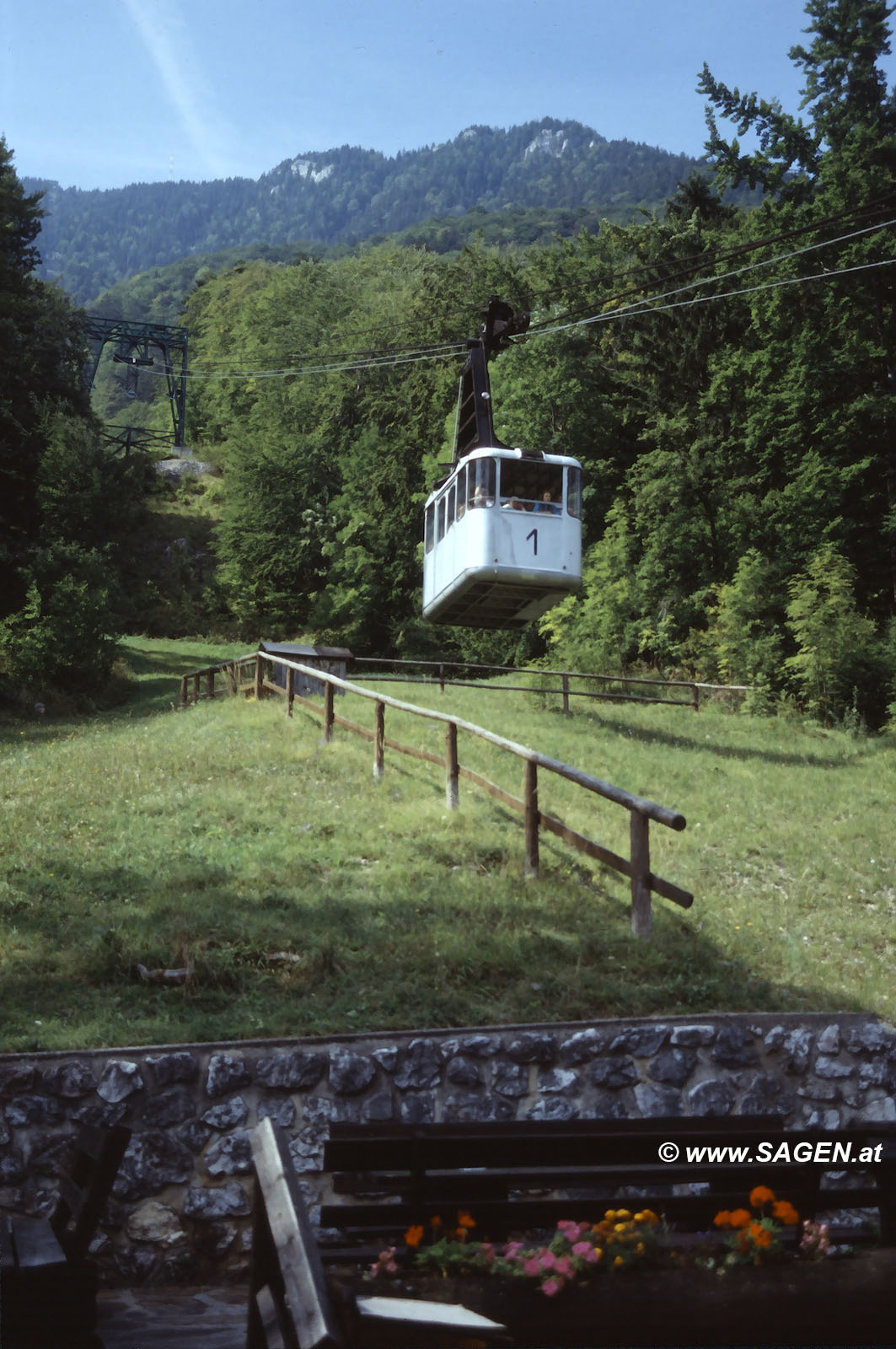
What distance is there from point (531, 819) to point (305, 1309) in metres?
8.47

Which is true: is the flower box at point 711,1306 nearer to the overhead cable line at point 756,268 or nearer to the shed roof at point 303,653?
the overhead cable line at point 756,268

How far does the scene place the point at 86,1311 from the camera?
16.1 feet

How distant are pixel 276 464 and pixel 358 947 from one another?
46.1 m

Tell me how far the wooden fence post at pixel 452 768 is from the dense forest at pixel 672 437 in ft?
46.7

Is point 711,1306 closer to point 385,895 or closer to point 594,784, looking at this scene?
point 594,784

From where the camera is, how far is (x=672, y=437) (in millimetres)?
42031

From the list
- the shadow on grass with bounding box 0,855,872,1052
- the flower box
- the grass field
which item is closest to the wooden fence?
the grass field

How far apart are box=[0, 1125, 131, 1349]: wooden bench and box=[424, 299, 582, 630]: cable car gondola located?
45.2ft

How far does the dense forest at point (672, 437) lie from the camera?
3475 centimetres

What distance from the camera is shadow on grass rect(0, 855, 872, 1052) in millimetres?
8250

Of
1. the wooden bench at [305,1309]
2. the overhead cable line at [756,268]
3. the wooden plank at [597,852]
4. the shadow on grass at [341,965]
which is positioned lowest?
the shadow on grass at [341,965]

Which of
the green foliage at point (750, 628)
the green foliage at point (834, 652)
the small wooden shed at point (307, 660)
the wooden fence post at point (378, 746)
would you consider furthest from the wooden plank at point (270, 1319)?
the green foliage at point (750, 628)

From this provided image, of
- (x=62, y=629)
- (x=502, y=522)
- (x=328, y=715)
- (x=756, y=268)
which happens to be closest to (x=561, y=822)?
(x=328, y=715)

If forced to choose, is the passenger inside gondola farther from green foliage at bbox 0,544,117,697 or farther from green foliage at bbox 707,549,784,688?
green foliage at bbox 0,544,117,697
